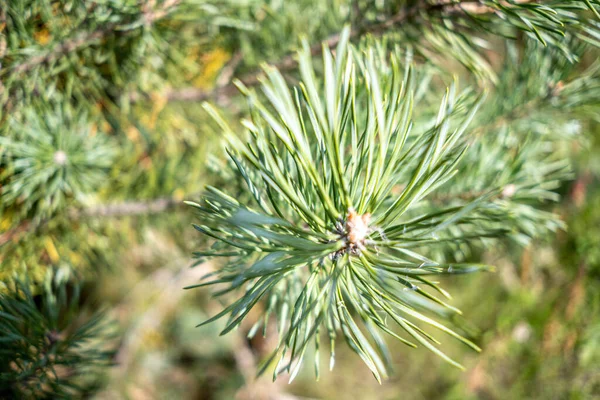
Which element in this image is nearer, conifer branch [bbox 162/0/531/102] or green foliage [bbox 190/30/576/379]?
green foliage [bbox 190/30/576/379]

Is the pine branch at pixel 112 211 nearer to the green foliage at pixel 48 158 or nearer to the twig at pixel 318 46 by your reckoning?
the green foliage at pixel 48 158

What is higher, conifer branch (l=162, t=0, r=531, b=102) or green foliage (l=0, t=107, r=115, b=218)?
green foliage (l=0, t=107, r=115, b=218)

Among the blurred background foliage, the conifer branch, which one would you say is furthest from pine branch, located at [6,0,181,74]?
the conifer branch

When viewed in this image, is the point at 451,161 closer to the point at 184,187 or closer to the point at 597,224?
the point at 184,187

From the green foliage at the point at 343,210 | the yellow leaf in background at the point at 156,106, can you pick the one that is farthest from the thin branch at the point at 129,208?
the green foliage at the point at 343,210

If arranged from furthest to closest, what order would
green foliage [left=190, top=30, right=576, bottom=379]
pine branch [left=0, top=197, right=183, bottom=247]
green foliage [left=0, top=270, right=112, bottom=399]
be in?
1. pine branch [left=0, top=197, right=183, bottom=247]
2. green foliage [left=0, top=270, right=112, bottom=399]
3. green foliage [left=190, top=30, right=576, bottom=379]

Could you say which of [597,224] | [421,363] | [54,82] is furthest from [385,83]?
[421,363]

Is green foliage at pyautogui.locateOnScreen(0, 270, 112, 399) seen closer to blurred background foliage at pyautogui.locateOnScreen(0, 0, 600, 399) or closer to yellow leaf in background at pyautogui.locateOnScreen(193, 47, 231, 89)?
blurred background foliage at pyautogui.locateOnScreen(0, 0, 600, 399)

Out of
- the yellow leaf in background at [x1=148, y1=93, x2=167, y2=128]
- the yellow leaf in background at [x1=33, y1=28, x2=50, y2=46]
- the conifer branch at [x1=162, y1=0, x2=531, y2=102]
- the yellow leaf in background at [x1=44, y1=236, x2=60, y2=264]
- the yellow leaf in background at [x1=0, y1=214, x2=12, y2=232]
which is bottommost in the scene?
the yellow leaf in background at [x1=44, y1=236, x2=60, y2=264]
